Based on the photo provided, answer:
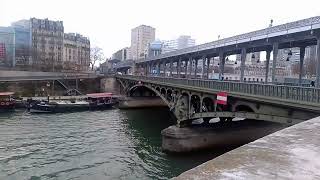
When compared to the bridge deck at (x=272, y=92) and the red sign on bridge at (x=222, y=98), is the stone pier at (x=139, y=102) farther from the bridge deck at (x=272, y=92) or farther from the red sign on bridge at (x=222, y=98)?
the red sign on bridge at (x=222, y=98)

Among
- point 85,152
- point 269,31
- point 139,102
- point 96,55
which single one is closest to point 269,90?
point 269,31

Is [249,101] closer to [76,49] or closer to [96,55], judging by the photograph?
[96,55]

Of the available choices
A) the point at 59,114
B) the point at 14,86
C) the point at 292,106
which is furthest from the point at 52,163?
the point at 14,86

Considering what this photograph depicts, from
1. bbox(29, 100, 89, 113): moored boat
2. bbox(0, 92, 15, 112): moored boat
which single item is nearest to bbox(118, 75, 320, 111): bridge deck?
bbox(29, 100, 89, 113): moored boat

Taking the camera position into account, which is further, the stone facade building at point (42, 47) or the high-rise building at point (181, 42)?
the high-rise building at point (181, 42)

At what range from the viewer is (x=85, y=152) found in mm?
28625

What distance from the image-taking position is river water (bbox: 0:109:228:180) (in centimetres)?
2311

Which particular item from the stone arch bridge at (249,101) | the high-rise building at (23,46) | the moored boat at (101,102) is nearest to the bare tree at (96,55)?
the high-rise building at (23,46)

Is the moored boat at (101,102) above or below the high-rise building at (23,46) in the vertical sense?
below

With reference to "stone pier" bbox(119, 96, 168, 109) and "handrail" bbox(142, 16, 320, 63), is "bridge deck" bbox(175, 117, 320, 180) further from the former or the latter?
"stone pier" bbox(119, 96, 168, 109)

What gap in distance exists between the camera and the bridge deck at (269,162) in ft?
15.6

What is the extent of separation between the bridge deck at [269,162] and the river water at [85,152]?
1652cm

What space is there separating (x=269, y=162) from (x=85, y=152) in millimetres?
24581

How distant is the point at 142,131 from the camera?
41.0 m
